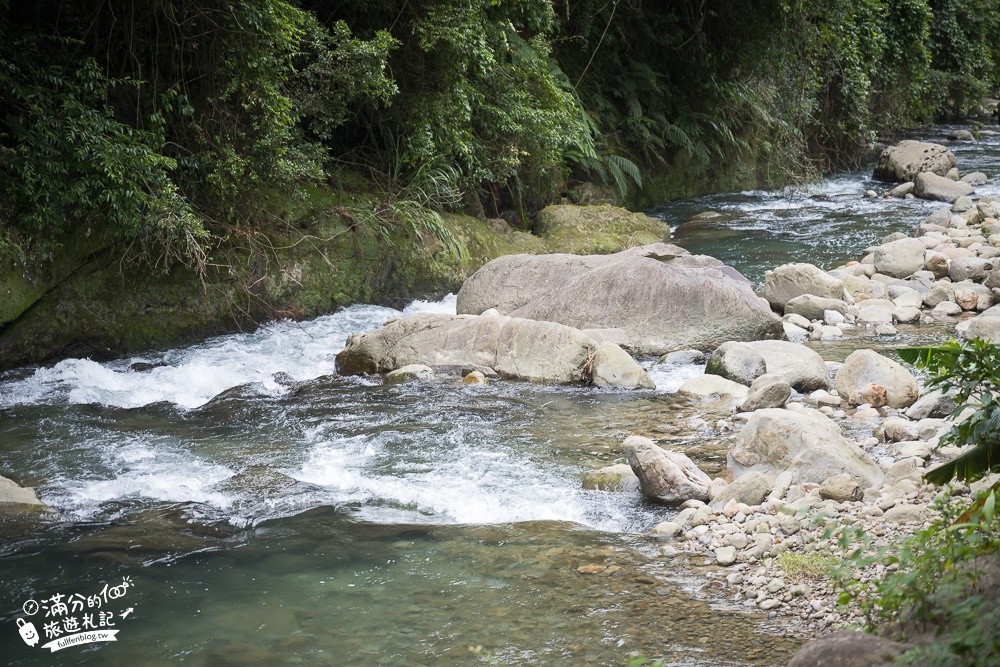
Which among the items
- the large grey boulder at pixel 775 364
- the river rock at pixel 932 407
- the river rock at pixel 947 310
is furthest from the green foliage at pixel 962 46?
the river rock at pixel 932 407

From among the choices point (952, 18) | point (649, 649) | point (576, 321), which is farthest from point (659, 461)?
point (952, 18)

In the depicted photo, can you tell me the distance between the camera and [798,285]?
9.59 m

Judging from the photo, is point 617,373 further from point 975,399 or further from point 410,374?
point 975,399

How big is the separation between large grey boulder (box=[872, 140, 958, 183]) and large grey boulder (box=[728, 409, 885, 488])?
44.6 feet

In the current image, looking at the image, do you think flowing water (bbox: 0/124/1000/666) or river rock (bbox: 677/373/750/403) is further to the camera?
river rock (bbox: 677/373/750/403)

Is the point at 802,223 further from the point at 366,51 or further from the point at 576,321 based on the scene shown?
the point at 366,51

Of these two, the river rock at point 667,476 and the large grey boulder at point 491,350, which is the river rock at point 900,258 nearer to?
the large grey boulder at point 491,350

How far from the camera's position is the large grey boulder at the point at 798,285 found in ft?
31.2

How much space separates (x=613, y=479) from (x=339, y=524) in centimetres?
157

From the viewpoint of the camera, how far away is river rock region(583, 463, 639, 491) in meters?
5.06

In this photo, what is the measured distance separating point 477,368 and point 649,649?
4319 mm

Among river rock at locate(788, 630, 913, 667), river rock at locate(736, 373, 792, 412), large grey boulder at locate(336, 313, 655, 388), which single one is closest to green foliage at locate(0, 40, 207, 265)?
large grey boulder at locate(336, 313, 655, 388)

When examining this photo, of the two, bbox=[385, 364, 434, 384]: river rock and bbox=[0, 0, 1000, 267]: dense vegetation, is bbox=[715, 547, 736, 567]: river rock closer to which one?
bbox=[385, 364, 434, 384]: river rock

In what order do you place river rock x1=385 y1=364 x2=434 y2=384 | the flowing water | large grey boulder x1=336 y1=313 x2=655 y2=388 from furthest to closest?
river rock x1=385 y1=364 x2=434 y2=384
large grey boulder x1=336 y1=313 x2=655 y2=388
the flowing water
